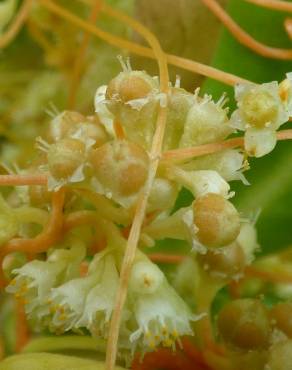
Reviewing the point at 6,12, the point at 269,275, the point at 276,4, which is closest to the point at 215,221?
the point at 269,275

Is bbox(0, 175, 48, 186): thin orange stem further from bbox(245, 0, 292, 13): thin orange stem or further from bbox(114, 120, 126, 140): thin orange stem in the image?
bbox(245, 0, 292, 13): thin orange stem

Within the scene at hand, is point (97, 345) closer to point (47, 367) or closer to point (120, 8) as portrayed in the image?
point (47, 367)

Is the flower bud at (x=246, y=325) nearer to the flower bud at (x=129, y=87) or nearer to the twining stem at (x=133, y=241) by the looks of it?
the twining stem at (x=133, y=241)

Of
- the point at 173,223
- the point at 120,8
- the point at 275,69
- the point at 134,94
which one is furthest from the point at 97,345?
the point at 120,8

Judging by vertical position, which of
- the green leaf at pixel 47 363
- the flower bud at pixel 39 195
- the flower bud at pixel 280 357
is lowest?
the green leaf at pixel 47 363

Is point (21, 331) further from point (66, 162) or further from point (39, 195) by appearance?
point (66, 162)

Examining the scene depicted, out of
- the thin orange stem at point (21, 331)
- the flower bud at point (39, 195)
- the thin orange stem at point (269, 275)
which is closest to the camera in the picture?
the flower bud at point (39, 195)

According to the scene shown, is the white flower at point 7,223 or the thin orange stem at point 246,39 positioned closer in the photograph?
the white flower at point 7,223

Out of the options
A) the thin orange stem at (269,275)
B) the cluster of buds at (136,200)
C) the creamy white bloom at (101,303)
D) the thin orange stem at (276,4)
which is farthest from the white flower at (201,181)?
the thin orange stem at (276,4)
